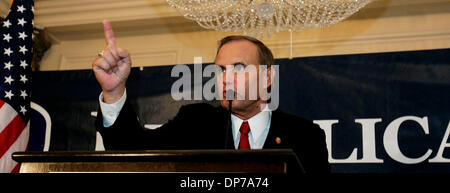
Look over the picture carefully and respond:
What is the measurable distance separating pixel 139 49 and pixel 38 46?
81 cm

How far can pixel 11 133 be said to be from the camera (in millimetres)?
2879

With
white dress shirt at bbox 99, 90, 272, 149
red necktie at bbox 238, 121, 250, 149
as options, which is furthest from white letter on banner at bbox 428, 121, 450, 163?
red necktie at bbox 238, 121, 250, 149

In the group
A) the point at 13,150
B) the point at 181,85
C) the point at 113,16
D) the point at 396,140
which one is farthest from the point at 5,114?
the point at 396,140

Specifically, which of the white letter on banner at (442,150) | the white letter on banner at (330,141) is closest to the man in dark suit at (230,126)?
the white letter on banner at (330,141)

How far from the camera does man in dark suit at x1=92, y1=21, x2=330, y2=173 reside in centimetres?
147

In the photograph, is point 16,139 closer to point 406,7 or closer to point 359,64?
point 359,64

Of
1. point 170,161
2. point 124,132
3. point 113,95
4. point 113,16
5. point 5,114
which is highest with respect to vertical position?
point 113,16

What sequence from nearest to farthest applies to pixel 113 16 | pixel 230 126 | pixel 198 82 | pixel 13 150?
pixel 230 126, pixel 13 150, pixel 198 82, pixel 113 16

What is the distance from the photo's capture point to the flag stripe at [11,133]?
2.81 metres

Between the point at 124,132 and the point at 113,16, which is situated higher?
the point at 113,16

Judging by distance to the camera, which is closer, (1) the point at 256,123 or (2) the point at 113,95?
(2) the point at 113,95

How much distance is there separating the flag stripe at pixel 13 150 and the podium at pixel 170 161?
80.6 inches

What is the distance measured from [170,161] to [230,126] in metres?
0.90

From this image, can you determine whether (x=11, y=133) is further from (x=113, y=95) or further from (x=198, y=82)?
(x=113, y=95)
